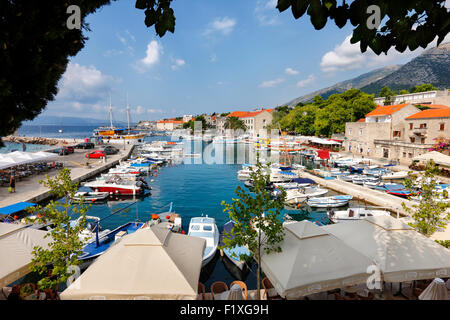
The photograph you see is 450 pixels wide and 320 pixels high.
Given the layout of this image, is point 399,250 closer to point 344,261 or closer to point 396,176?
point 344,261

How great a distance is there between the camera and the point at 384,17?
191cm

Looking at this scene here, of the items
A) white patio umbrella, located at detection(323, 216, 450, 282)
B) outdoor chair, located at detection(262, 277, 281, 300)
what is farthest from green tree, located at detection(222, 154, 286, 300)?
white patio umbrella, located at detection(323, 216, 450, 282)

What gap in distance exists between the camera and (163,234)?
22.6 ft

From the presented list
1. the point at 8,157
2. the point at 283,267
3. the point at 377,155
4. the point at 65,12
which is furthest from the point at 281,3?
the point at 377,155

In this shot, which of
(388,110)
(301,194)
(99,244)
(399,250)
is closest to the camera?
(399,250)

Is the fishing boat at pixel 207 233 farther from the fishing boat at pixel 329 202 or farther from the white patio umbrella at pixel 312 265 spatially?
the fishing boat at pixel 329 202

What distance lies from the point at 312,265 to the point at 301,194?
1718 cm

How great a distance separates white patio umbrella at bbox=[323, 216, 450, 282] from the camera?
5973 mm

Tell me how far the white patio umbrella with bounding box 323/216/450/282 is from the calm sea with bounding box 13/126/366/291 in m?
5.83

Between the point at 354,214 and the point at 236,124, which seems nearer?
the point at 354,214

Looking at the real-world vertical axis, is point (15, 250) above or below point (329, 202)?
above

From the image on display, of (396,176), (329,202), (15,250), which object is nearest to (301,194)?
(329,202)
